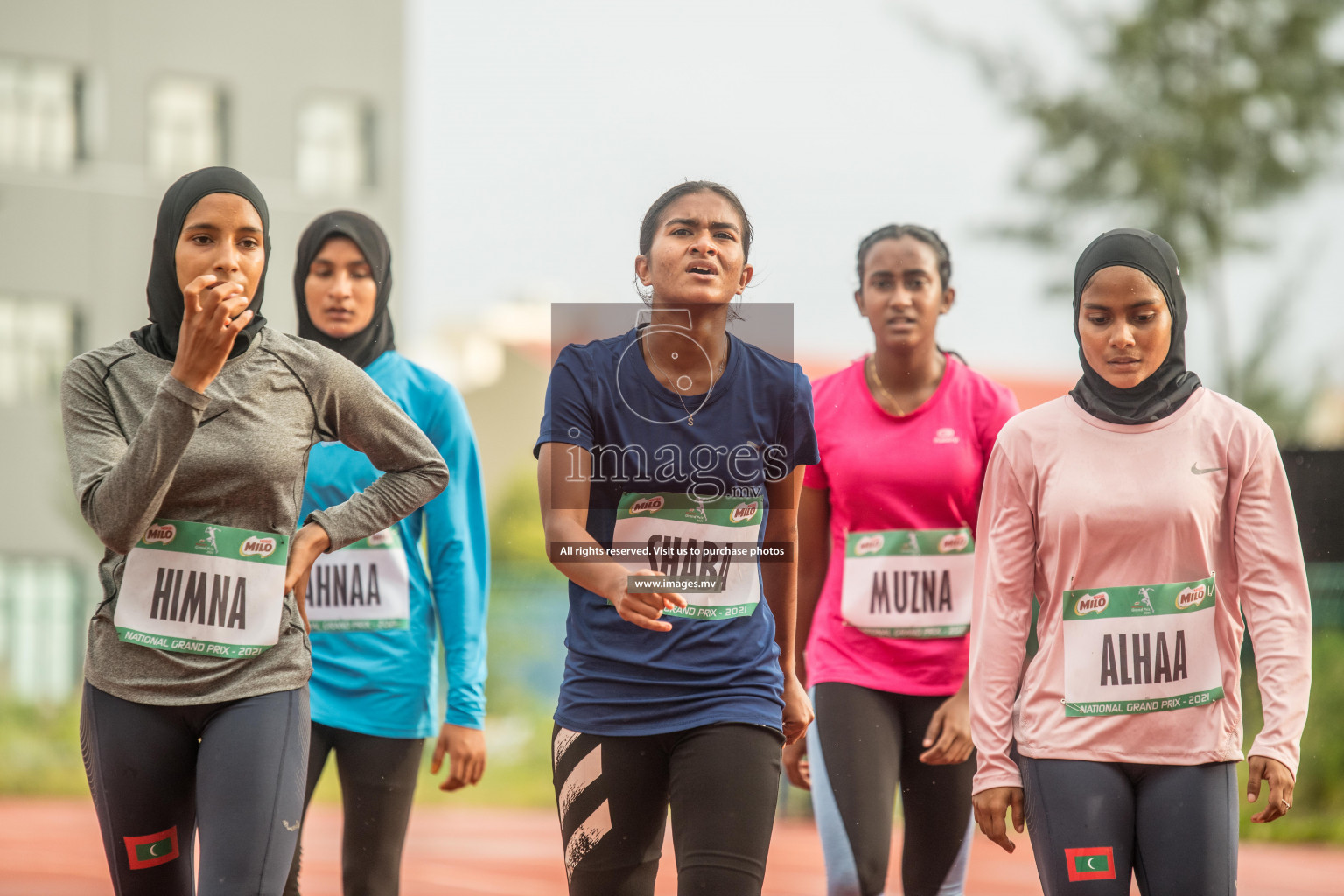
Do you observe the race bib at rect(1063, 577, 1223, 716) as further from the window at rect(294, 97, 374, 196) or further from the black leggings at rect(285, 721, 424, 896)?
the window at rect(294, 97, 374, 196)

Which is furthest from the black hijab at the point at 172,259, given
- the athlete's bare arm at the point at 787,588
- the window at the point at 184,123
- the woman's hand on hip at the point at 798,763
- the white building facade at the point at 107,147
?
the window at the point at 184,123

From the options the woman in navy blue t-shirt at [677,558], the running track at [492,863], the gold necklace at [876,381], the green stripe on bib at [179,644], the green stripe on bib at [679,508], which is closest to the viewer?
the green stripe on bib at [179,644]

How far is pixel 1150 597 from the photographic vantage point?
327 centimetres

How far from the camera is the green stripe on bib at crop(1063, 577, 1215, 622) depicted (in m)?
3.26

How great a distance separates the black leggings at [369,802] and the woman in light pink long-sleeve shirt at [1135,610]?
1.65 metres

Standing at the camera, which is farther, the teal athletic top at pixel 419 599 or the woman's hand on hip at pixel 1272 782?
the teal athletic top at pixel 419 599

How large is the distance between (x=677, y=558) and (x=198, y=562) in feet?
3.44

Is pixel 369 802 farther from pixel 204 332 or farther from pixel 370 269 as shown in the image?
pixel 204 332

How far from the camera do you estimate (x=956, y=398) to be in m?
4.50

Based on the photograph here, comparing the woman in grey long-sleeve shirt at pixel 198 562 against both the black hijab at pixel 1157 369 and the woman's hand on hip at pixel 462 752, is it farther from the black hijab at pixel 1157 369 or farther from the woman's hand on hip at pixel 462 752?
the black hijab at pixel 1157 369

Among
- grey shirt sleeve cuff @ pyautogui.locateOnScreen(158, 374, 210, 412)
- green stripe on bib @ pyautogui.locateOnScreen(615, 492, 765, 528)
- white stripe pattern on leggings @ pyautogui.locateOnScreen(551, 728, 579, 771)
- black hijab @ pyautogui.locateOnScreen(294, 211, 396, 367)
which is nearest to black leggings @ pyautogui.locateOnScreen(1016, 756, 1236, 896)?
green stripe on bib @ pyautogui.locateOnScreen(615, 492, 765, 528)

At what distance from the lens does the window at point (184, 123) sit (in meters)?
19.0

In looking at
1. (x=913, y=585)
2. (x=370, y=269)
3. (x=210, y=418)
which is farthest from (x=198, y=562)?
(x=913, y=585)

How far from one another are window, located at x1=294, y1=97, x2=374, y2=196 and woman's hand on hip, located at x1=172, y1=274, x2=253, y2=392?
17634mm
